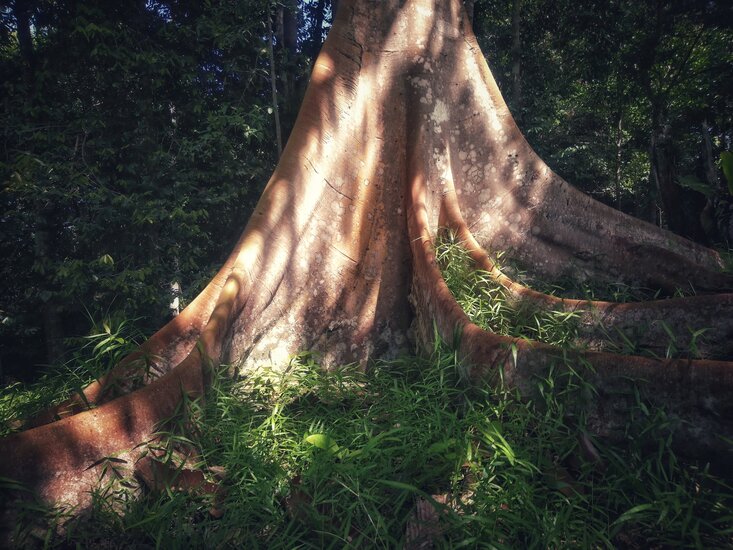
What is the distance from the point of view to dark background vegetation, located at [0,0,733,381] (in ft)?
20.4

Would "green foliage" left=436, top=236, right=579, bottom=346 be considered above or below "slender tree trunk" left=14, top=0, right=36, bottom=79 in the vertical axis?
below

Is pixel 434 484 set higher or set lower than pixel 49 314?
higher

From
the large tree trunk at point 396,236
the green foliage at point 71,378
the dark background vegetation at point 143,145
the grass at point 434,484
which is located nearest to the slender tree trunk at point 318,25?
the dark background vegetation at point 143,145

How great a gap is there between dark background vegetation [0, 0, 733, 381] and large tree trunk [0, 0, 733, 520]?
2587mm

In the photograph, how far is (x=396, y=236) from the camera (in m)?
3.52

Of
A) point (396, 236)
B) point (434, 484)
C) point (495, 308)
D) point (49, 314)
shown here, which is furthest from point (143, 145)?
point (434, 484)

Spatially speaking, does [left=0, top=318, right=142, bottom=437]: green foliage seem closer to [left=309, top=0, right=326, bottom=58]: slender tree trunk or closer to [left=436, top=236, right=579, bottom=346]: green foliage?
[left=436, top=236, right=579, bottom=346]: green foliage

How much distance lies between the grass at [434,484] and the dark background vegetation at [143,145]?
3.56m

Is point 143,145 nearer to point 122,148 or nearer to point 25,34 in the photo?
point 122,148

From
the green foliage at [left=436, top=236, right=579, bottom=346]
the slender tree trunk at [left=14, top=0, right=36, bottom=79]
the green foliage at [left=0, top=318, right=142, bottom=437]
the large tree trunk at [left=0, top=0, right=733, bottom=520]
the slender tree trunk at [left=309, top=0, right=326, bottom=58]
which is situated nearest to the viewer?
the large tree trunk at [left=0, top=0, right=733, bottom=520]

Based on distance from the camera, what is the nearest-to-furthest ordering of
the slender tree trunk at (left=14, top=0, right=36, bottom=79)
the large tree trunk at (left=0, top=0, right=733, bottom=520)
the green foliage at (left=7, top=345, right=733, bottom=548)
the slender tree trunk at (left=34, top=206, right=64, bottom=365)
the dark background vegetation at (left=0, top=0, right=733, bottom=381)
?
the green foliage at (left=7, top=345, right=733, bottom=548) → the large tree trunk at (left=0, top=0, right=733, bottom=520) → the dark background vegetation at (left=0, top=0, right=733, bottom=381) → the slender tree trunk at (left=14, top=0, right=36, bottom=79) → the slender tree trunk at (left=34, top=206, right=64, bottom=365)

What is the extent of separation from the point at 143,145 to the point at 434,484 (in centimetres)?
701

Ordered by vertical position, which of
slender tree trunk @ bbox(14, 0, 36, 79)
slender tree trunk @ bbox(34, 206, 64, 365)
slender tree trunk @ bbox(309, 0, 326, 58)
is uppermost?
slender tree trunk @ bbox(309, 0, 326, 58)

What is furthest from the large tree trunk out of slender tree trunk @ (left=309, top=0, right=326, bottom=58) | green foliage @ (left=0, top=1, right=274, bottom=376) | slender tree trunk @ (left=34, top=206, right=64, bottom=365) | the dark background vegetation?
slender tree trunk @ (left=309, top=0, right=326, bottom=58)
